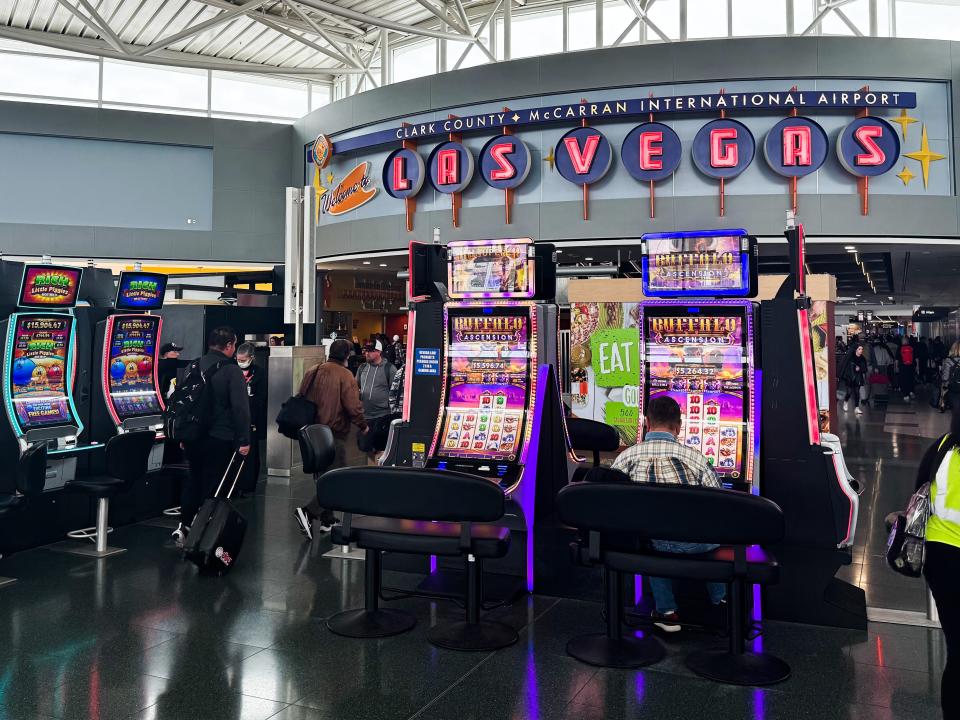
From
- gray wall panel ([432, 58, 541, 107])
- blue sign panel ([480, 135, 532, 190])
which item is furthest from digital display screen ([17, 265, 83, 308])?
gray wall panel ([432, 58, 541, 107])

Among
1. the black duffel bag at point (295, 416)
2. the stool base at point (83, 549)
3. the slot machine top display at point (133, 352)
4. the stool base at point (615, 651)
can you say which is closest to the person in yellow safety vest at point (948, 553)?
the stool base at point (615, 651)

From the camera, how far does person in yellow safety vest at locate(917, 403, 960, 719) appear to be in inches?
96.0

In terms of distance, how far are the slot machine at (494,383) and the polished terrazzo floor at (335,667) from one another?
2.42ft

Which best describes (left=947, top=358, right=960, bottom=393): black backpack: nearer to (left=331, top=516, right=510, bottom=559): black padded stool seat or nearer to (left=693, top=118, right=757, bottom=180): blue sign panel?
(left=693, top=118, right=757, bottom=180): blue sign panel

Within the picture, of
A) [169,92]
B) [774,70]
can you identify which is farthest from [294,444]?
[169,92]

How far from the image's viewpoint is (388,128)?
12.9m

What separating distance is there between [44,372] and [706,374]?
4.42 m

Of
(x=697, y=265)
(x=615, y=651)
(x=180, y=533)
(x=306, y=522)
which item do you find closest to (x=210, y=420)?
(x=180, y=533)

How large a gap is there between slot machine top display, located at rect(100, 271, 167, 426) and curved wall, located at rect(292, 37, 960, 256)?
6149mm

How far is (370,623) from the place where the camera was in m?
3.77

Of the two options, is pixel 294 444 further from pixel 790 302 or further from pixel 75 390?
pixel 790 302

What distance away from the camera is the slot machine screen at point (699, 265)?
4121 millimetres

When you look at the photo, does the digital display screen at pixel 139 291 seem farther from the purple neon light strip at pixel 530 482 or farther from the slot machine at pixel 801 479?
the slot machine at pixel 801 479

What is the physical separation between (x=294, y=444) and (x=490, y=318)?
4.11 meters
